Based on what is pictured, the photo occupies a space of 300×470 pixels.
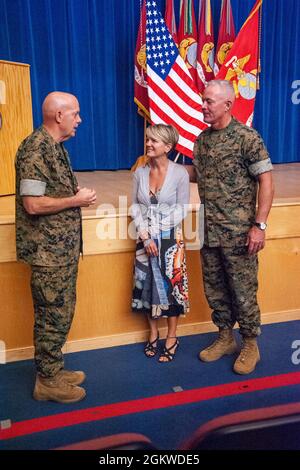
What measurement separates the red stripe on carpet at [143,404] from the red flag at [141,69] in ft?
10.00

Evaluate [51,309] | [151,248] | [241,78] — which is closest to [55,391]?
[51,309]

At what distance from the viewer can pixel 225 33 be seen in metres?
5.07

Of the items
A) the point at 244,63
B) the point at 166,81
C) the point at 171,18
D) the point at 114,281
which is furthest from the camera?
the point at 171,18

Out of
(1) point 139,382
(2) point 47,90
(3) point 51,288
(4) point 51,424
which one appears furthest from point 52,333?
(2) point 47,90

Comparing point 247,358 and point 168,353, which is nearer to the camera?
point 247,358

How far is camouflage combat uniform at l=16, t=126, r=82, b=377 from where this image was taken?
1862 millimetres

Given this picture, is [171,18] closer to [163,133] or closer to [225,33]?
[225,33]

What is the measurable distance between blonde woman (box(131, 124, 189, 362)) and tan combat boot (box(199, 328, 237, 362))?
168mm

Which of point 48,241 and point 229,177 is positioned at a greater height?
point 229,177

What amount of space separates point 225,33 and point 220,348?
3.68m

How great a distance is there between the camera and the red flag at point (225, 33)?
5.04 meters

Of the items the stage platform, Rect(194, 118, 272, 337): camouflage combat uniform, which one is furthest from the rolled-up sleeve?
Rect(194, 118, 272, 337): camouflage combat uniform

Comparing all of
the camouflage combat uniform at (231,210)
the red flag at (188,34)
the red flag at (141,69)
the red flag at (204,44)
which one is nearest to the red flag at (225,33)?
the red flag at (204,44)

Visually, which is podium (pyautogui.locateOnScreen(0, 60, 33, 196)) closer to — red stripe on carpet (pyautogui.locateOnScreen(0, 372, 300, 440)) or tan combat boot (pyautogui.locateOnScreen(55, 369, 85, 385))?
tan combat boot (pyautogui.locateOnScreen(55, 369, 85, 385))
